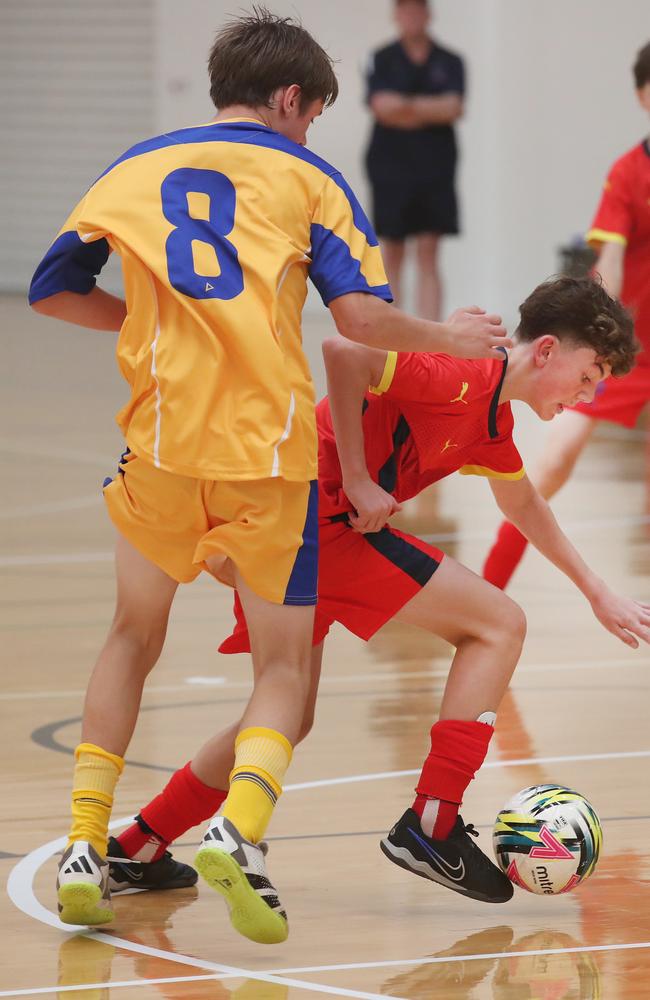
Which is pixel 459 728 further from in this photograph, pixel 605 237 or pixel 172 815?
pixel 605 237

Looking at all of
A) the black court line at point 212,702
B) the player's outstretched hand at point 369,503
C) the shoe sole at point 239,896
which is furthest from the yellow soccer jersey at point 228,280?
the black court line at point 212,702

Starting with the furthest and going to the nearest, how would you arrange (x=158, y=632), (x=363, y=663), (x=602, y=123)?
1. (x=602, y=123)
2. (x=363, y=663)
3. (x=158, y=632)

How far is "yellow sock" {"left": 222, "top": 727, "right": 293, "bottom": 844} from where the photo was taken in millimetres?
2992

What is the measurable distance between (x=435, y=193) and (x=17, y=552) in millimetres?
7594

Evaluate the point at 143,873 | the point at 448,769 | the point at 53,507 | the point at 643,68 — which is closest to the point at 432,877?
the point at 448,769

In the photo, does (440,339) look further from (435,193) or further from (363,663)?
(435,193)

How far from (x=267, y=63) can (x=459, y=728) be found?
1199mm

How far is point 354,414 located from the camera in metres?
3.34

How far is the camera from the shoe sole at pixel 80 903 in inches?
122

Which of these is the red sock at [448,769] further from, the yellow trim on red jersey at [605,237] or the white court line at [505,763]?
the yellow trim on red jersey at [605,237]

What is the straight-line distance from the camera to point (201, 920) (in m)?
3.33

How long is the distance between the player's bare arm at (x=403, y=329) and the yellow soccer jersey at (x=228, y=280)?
0.03 meters

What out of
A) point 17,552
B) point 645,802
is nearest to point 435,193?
point 17,552

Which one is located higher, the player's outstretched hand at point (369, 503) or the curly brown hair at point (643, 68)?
the curly brown hair at point (643, 68)
